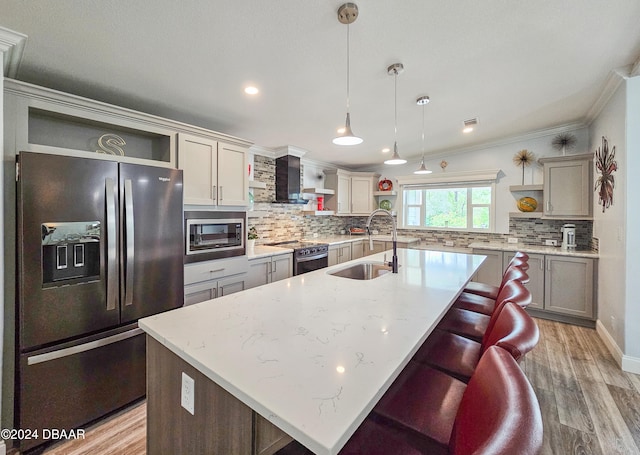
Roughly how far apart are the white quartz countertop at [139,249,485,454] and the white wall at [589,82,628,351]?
6.26 ft

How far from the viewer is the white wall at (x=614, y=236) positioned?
2.51m

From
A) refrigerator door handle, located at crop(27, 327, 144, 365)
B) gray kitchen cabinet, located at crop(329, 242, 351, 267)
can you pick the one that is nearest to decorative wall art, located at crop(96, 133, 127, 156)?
refrigerator door handle, located at crop(27, 327, 144, 365)

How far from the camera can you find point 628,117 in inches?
95.0

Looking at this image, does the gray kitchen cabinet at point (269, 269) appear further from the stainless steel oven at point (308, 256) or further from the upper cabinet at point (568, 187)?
the upper cabinet at point (568, 187)

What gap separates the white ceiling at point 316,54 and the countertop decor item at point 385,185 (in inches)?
102

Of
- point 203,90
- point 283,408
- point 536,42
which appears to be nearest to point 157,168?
point 203,90

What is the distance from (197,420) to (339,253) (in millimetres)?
3830

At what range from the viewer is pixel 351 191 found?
5.62 meters

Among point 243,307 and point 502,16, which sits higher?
point 502,16

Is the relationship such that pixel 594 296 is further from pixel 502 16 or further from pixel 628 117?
pixel 502 16

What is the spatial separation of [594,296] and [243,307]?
4.17 meters

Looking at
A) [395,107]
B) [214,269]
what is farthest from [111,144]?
[395,107]

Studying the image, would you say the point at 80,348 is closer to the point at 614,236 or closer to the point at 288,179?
the point at 288,179

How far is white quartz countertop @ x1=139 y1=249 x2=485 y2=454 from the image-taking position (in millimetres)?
700
